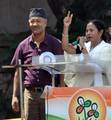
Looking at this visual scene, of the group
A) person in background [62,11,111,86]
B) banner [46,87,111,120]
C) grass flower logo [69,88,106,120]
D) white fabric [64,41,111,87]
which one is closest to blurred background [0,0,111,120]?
person in background [62,11,111,86]

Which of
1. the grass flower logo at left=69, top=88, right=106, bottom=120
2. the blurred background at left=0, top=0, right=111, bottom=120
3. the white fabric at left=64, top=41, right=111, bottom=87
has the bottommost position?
the grass flower logo at left=69, top=88, right=106, bottom=120

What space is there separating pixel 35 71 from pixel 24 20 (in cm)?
744

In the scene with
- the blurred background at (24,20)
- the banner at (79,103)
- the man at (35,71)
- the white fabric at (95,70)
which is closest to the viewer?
the banner at (79,103)

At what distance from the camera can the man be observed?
6.00m

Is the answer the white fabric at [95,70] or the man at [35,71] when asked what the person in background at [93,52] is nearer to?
the white fabric at [95,70]

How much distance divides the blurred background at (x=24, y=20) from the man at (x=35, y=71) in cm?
422

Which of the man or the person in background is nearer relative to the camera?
the person in background

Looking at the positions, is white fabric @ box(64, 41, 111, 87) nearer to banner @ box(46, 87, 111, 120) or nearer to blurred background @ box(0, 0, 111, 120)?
banner @ box(46, 87, 111, 120)

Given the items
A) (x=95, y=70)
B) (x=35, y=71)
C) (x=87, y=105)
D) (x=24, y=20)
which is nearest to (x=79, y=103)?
(x=87, y=105)

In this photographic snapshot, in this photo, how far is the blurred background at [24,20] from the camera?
37.3 feet

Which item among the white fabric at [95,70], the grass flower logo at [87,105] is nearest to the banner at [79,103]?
the grass flower logo at [87,105]

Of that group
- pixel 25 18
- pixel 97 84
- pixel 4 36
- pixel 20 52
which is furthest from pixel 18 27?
pixel 97 84

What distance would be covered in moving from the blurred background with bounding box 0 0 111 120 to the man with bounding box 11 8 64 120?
4223mm

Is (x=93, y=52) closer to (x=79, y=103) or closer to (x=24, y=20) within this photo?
(x=79, y=103)
